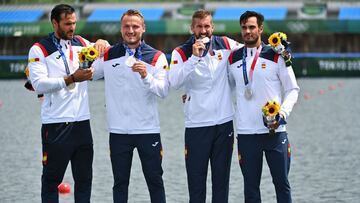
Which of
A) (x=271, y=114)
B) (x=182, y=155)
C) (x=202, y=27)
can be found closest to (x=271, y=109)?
(x=271, y=114)

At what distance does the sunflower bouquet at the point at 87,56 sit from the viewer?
958 cm

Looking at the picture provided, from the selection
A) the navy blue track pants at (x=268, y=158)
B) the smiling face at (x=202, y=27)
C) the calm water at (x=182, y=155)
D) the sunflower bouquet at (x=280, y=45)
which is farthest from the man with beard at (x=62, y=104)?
the calm water at (x=182, y=155)

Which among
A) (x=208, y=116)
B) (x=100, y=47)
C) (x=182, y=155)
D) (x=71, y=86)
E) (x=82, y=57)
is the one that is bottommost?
(x=182, y=155)

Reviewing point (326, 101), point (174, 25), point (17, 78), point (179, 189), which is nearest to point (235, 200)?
point (179, 189)

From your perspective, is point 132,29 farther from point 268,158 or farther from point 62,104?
point 268,158

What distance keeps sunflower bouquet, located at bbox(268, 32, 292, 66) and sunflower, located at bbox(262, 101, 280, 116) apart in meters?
0.49

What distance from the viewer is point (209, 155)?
1007cm

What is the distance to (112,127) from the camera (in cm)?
1000

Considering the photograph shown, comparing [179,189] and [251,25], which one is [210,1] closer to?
[179,189]

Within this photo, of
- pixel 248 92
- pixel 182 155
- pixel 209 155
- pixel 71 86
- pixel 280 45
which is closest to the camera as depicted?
pixel 280 45

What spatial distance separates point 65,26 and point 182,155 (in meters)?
8.49

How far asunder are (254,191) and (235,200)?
10.5ft

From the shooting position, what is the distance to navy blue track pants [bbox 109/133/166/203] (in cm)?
990

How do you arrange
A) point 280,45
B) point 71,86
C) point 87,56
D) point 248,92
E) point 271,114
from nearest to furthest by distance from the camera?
point 271,114, point 87,56, point 280,45, point 248,92, point 71,86
